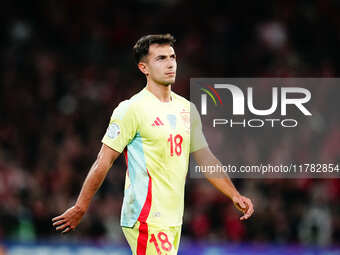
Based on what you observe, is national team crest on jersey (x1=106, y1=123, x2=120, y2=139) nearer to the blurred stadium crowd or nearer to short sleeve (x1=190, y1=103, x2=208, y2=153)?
short sleeve (x1=190, y1=103, x2=208, y2=153)

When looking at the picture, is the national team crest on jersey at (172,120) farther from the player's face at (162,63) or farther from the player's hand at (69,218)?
the player's hand at (69,218)

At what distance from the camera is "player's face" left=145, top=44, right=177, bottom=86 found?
6078 millimetres

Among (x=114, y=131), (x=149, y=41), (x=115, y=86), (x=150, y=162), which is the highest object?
(x=115, y=86)

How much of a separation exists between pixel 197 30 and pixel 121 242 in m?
5.02

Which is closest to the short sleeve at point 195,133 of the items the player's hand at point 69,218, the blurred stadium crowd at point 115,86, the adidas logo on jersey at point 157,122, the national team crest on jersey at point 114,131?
the adidas logo on jersey at point 157,122

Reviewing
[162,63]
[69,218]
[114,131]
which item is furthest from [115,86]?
[69,218]

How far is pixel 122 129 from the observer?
5.94m

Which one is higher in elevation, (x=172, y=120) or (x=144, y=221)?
(x=172, y=120)

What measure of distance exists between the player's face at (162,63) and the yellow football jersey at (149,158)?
193 mm

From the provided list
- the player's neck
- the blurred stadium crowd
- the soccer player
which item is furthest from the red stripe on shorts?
the blurred stadium crowd

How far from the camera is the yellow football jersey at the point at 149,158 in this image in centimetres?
596

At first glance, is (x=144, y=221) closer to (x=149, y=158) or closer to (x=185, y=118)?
(x=149, y=158)

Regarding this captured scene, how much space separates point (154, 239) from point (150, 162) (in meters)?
0.57

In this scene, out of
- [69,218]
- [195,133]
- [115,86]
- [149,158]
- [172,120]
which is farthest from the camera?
[115,86]
